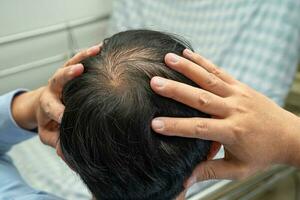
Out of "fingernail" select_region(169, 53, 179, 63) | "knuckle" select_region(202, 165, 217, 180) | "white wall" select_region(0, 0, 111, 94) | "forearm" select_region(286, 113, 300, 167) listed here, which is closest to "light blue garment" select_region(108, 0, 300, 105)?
"white wall" select_region(0, 0, 111, 94)

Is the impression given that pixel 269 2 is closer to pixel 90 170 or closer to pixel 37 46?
pixel 37 46

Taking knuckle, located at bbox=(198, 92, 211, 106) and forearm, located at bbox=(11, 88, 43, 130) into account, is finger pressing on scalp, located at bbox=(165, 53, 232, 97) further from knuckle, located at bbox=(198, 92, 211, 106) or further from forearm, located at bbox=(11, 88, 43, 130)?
forearm, located at bbox=(11, 88, 43, 130)

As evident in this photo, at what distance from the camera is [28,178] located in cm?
135

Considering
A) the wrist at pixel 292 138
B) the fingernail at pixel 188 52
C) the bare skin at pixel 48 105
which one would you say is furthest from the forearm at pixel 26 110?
the wrist at pixel 292 138

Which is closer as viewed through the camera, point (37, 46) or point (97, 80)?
point (97, 80)

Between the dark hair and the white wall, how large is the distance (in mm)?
1160

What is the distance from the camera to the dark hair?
56 cm

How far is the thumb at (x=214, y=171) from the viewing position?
654 mm

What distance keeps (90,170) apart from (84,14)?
1395mm

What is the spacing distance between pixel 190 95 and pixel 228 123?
0.10 metres

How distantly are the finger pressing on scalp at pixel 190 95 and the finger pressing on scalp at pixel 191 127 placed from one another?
18 mm

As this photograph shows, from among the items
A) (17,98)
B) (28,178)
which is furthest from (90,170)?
(28,178)

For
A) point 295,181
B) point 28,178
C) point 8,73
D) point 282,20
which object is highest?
point 282,20

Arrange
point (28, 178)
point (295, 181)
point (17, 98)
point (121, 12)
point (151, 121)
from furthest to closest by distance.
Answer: point (121, 12) < point (295, 181) < point (28, 178) < point (17, 98) < point (151, 121)
